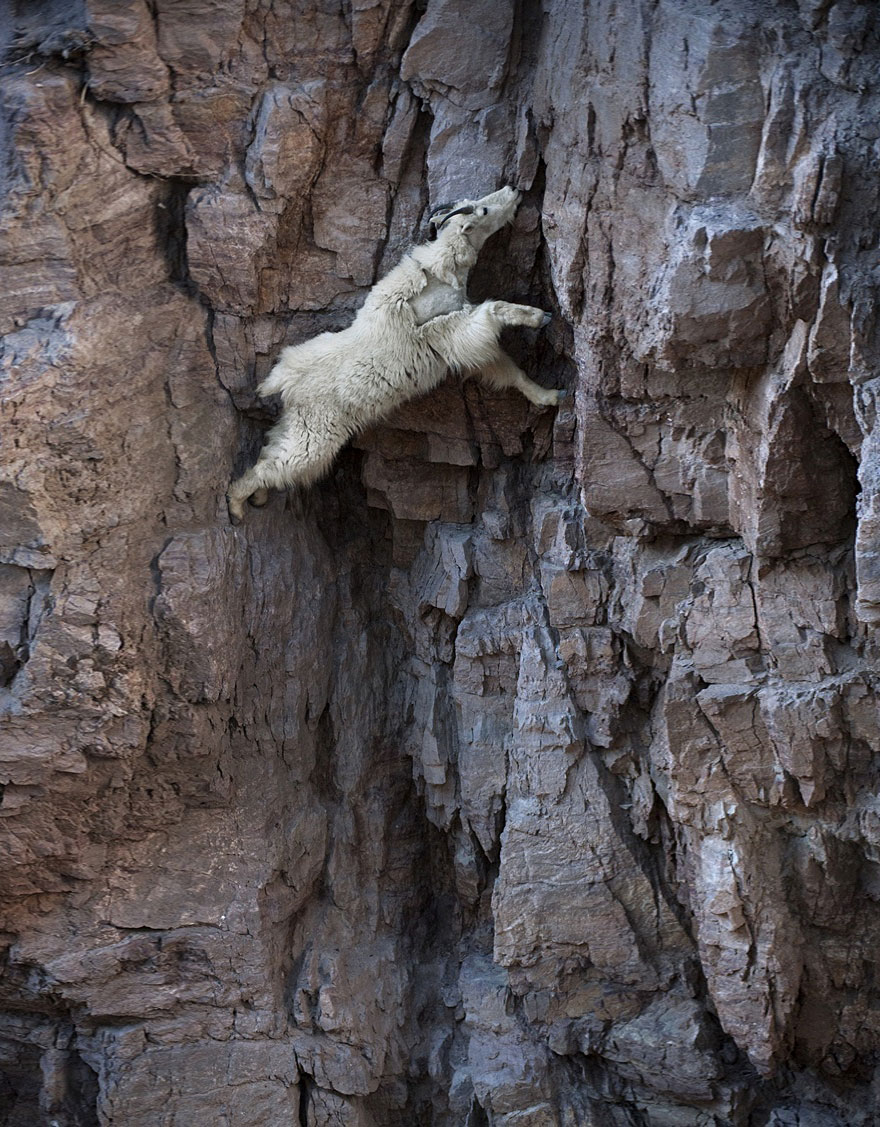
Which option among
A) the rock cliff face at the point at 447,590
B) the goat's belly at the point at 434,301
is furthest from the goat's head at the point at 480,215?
the goat's belly at the point at 434,301

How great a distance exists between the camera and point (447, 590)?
6.35 m

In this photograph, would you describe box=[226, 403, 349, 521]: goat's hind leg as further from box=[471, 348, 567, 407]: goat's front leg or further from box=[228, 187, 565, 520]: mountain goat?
box=[471, 348, 567, 407]: goat's front leg

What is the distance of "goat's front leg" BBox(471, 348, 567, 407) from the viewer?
5.69 m

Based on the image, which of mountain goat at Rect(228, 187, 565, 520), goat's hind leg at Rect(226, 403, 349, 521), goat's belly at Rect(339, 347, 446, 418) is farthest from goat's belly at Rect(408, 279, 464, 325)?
goat's hind leg at Rect(226, 403, 349, 521)

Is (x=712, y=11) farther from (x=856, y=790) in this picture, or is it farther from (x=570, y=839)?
Answer: (x=570, y=839)

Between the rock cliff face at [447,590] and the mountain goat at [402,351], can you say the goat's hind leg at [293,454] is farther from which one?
the rock cliff face at [447,590]

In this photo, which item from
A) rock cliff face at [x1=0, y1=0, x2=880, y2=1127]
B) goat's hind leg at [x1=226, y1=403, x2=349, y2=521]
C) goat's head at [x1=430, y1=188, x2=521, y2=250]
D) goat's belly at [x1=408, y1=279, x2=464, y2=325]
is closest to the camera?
rock cliff face at [x1=0, y1=0, x2=880, y2=1127]

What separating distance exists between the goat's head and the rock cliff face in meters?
0.13

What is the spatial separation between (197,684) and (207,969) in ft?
5.13

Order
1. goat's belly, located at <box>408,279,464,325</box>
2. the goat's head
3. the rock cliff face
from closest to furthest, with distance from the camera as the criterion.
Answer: the rock cliff face < the goat's head < goat's belly, located at <box>408,279,464,325</box>

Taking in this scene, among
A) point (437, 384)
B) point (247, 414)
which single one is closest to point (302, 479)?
point (247, 414)

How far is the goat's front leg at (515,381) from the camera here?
18.7ft

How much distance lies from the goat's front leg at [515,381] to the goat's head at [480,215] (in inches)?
21.5

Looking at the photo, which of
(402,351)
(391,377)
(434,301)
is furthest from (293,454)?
(434,301)
